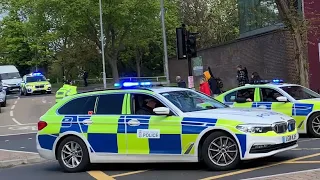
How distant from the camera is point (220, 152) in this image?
9133 millimetres

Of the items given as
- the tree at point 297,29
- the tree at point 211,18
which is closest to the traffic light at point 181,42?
the tree at point 297,29

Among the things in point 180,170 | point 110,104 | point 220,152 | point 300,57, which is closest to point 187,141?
point 220,152

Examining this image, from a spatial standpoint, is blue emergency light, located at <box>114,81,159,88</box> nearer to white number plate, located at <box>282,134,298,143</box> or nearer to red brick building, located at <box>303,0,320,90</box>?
white number plate, located at <box>282,134,298,143</box>

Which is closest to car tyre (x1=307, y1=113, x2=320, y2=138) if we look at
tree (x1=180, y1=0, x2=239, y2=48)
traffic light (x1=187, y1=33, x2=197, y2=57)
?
traffic light (x1=187, y1=33, x2=197, y2=57)

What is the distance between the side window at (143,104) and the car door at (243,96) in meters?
4.57

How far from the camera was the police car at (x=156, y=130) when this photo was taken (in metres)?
9.05

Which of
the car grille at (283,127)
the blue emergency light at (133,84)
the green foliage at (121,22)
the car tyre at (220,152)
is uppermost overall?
the green foliage at (121,22)

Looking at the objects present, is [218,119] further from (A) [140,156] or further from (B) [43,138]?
(B) [43,138]

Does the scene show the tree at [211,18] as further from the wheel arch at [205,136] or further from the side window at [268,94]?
the wheel arch at [205,136]

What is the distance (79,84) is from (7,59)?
957 inches

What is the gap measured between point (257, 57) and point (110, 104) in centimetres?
2326

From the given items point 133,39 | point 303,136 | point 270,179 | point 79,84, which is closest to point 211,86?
point 303,136

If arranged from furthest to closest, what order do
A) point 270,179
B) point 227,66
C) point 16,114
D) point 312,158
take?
point 227,66 < point 16,114 < point 312,158 < point 270,179

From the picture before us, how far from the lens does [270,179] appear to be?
7633 millimetres
